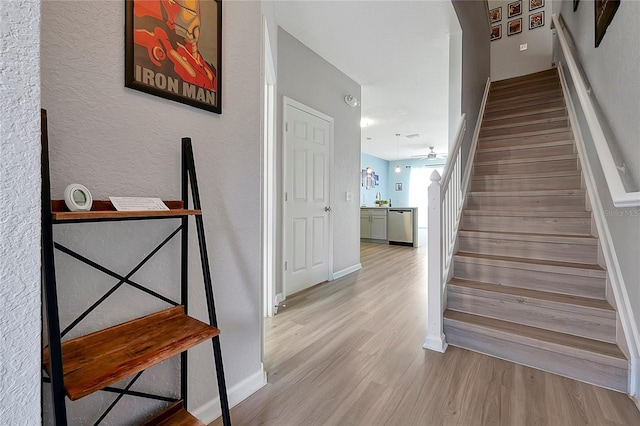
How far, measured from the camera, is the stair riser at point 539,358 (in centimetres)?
160

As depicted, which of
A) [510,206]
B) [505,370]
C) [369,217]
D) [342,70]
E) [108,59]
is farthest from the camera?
[369,217]

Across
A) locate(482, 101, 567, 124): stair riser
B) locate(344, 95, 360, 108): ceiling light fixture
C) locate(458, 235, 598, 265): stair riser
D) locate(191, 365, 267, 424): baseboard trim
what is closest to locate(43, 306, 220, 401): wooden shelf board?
locate(191, 365, 267, 424): baseboard trim

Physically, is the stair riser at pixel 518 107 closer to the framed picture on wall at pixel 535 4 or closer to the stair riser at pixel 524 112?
the stair riser at pixel 524 112

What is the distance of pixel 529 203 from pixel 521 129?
129cm

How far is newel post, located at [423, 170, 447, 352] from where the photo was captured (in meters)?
2.01

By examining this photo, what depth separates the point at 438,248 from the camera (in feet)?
6.61

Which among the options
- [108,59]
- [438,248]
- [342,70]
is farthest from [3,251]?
[342,70]

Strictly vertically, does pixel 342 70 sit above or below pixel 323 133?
above

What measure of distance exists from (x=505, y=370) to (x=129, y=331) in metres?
1.99

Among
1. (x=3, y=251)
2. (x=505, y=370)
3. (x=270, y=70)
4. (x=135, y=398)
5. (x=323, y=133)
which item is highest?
(x=270, y=70)

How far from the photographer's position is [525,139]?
3275mm

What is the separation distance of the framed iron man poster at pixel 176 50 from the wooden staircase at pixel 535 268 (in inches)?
81.7

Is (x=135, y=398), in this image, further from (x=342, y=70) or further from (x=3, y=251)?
(x=342, y=70)

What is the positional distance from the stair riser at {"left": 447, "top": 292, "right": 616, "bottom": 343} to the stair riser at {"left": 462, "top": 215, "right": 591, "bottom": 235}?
735 millimetres
